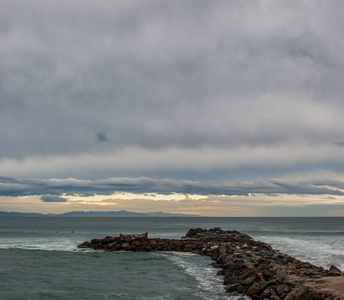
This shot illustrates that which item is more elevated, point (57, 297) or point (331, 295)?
point (331, 295)

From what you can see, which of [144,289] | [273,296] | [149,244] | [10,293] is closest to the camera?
[273,296]

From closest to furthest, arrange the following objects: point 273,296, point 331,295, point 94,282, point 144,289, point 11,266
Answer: point 331,295 → point 273,296 → point 144,289 → point 94,282 → point 11,266

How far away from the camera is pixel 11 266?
22188 mm

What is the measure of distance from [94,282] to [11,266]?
8.64 m

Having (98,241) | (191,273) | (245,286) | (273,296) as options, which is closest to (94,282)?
(191,273)

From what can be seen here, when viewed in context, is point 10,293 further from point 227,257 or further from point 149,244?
point 149,244

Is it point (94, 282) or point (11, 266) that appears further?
point (11, 266)

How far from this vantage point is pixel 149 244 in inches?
1412

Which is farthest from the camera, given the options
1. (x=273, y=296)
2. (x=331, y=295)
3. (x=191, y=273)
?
(x=191, y=273)

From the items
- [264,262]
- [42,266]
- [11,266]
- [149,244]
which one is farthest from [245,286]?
[149,244]

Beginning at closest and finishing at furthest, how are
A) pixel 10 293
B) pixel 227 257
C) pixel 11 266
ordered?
pixel 10 293
pixel 11 266
pixel 227 257

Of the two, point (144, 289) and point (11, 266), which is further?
point (11, 266)

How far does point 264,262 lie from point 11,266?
1798 cm

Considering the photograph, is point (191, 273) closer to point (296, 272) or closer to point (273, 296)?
point (296, 272)
